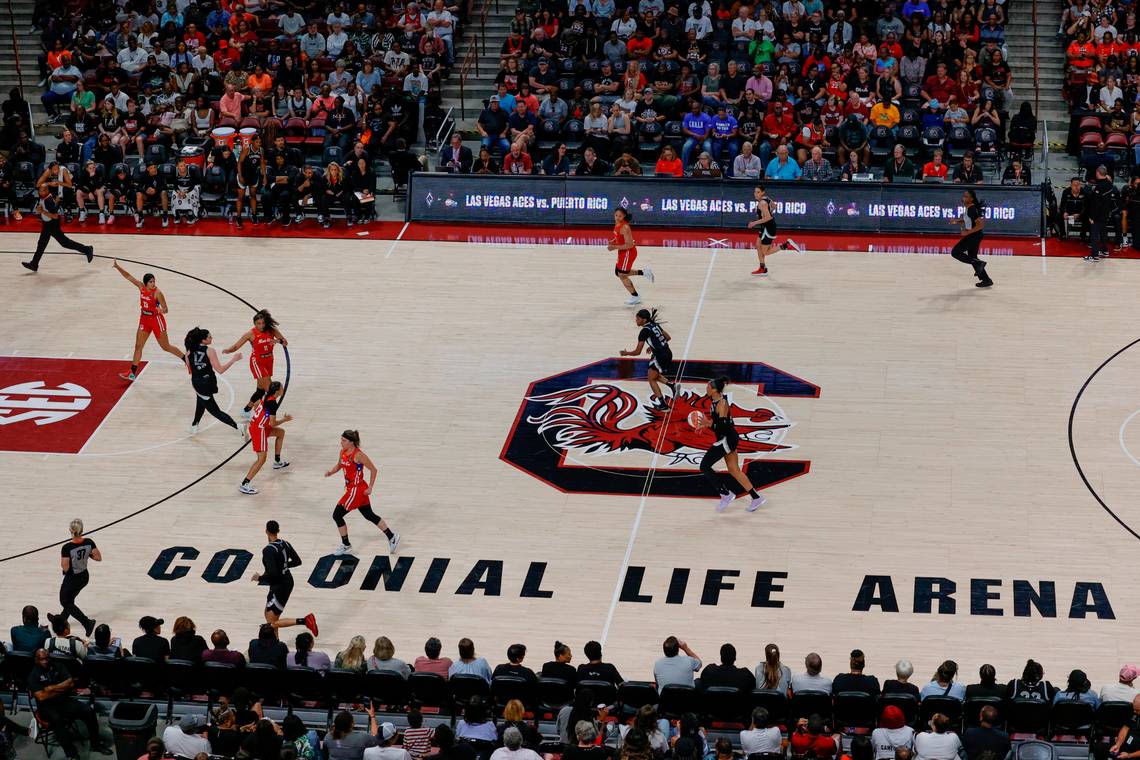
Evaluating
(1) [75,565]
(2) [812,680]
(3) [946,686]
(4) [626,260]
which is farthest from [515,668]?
(4) [626,260]

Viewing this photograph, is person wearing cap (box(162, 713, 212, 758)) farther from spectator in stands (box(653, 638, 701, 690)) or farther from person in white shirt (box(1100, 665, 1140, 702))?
person in white shirt (box(1100, 665, 1140, 702))

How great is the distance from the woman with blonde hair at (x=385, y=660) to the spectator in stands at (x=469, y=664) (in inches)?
18.7

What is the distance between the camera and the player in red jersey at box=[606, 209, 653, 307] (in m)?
26.4

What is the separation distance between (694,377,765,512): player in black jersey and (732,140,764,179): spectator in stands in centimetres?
1083

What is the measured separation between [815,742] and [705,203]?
1736 cm

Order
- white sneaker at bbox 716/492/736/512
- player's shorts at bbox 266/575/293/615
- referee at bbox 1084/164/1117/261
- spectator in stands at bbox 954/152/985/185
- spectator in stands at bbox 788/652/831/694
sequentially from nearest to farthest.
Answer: spectator in stands at bbox 788/652/831/694
player's shorts at bbox 266/575/293/615
white sneaker at bbox 716/492/736/512
referee at bbox 1084/164/1117/261
spectator in stands at bbox 954/152/985/185

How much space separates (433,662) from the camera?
16234 millimetres

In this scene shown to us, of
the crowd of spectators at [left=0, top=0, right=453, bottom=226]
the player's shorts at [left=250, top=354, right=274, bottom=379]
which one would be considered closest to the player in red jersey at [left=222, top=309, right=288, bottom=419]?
the player's shorts at [left=250, top=354, right=274, bottom=379]

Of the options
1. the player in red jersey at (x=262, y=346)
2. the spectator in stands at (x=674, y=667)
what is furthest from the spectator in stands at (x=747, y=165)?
the spectator in stands at (x=674, y=667)

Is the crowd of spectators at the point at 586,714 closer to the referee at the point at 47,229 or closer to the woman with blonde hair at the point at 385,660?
the woman with blonde hair at the point at 385,660

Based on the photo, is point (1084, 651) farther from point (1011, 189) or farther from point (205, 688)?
point (1011, 189)

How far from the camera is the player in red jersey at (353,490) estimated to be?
63.6 feet

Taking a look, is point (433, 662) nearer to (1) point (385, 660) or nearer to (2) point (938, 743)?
(1) point (385, 660)

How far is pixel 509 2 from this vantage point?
37625 mm
